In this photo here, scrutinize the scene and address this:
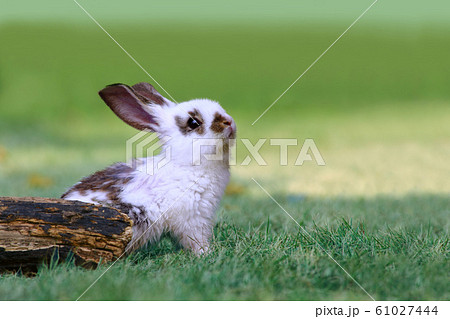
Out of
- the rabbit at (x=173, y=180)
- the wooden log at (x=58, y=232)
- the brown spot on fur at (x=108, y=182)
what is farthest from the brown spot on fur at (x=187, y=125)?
the wooden log at (x=58, y=232)

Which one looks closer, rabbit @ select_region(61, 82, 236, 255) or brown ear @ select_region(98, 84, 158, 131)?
rabbit @ select_region(61, 82, 236, 255)

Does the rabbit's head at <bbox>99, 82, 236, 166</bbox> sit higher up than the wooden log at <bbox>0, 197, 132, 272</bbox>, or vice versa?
the rabbit's head at <bbox>99, 82, 236, 166</bbox>

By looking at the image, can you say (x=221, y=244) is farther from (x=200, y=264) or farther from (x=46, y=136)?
(x=46, y=136)

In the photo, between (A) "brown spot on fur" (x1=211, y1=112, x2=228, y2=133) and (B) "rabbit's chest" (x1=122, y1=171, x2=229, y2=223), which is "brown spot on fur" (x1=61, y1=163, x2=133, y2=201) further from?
(A) "brown spot on fur" (x1=211, y1=112, x2=228, y2=133)

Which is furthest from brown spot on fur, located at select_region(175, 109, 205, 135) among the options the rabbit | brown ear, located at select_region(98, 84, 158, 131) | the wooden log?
the wooden log

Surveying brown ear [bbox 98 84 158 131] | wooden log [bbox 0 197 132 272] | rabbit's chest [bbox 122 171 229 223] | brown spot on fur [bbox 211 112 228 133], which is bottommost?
wooden log [bbox 0 197 132 272]

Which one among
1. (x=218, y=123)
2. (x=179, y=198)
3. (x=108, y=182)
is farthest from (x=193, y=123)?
(x=108, y=182)

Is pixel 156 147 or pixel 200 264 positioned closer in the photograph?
pixel 200 264
